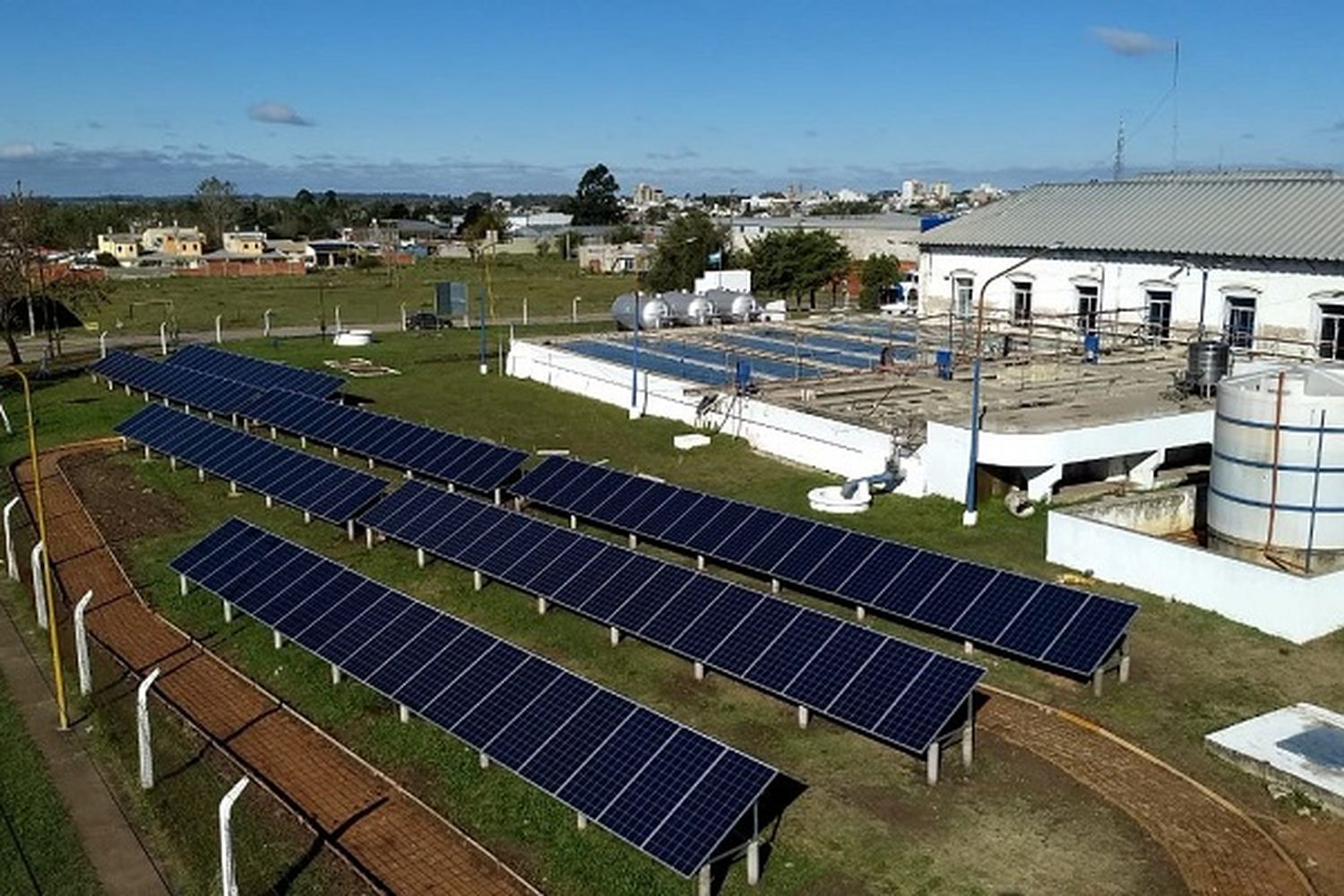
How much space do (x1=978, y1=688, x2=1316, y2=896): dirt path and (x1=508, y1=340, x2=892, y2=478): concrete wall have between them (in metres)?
15.0

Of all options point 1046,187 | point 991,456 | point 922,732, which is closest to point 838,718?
point 922,732

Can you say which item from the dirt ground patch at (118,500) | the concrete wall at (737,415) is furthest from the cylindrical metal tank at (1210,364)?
the dirt ground patch at (118,500)

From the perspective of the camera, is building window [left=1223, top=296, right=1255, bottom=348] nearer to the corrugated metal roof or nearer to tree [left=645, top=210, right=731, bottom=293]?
the corrugated metal roof

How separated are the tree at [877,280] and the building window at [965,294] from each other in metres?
21.9

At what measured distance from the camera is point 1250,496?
25.5 m

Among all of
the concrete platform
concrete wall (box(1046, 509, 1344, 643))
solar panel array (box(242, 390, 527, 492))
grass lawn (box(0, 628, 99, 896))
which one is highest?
solar panel array (box(242, 390, 527, 492))

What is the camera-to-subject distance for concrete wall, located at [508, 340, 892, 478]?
34906 mm

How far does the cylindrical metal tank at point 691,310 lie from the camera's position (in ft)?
207

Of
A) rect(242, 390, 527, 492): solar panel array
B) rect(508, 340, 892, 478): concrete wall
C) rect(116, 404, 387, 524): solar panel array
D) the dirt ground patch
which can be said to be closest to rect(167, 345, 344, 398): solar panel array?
rect(242, 390, 527, 492): solar panel array

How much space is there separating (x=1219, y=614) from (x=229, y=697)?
19.5m

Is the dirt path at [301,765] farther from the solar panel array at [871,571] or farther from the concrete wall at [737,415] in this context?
the concrete wall at [737,415]

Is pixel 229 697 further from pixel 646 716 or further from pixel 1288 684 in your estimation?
pixel 1288 684

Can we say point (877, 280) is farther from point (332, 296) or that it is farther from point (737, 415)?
point (332, 296)

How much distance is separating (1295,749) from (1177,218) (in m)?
37.4
